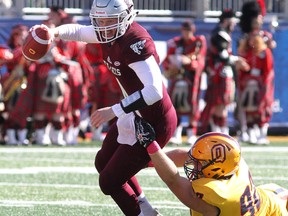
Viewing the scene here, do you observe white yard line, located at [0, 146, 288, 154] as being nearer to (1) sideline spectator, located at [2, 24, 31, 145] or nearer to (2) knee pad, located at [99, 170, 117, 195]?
(1) sideline spectator, located at [2, 24, 31, 145]

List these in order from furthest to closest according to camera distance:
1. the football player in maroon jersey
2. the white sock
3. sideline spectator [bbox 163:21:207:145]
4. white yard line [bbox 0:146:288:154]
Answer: sideline spectator [bbox 163:21:207:145], white yard line [bbox 0:146:288:154], the white sock, the football player in maroon jersey

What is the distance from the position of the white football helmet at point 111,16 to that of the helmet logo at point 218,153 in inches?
46.4

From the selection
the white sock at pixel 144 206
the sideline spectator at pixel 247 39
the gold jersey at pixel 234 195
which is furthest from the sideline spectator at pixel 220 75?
the gold jersey at pixel 234 195

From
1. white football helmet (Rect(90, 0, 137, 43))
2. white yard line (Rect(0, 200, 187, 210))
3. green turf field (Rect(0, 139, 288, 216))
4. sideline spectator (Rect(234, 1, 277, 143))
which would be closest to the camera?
white football helmet (Rect(90, 0, 137, 43))

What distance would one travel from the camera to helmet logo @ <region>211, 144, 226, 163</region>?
5555mm

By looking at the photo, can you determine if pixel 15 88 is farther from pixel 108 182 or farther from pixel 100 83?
pixel 108 182

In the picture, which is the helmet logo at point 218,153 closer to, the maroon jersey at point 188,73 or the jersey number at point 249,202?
the jersey number at point 249,202

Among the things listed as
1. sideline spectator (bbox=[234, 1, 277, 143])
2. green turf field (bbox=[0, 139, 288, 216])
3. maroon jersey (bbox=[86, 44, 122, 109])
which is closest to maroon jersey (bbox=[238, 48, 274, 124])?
sideline spectator (bbox=[234, 1, 277, 143])

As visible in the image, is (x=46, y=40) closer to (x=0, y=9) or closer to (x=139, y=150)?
(x=139, y=150)

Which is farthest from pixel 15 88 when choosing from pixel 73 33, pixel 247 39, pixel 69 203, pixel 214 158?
pixel 214 158

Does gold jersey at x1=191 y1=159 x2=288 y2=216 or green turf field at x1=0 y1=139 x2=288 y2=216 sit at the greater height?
gold jersey at x1=191 y1=159 x2=288 y2=216

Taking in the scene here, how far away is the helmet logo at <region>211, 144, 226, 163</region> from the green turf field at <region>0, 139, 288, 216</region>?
1.87 metres

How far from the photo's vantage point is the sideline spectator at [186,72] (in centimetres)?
1426

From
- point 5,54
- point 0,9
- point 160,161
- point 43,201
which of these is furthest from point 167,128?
point 0,9
